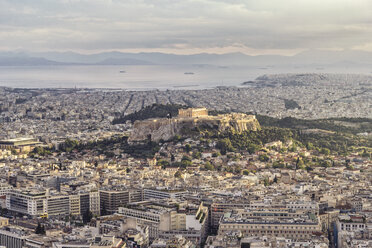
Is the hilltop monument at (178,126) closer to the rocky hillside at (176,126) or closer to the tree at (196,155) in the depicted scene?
the rocky hillside at (176,126)

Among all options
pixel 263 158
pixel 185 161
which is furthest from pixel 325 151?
pixel 185 161

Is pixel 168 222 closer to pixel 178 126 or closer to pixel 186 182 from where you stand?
pixel 186 182

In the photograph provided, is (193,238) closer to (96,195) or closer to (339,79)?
(96,195)

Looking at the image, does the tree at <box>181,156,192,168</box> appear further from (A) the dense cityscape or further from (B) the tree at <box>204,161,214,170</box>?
(B) the tree at <box>204,161,214,170</box>

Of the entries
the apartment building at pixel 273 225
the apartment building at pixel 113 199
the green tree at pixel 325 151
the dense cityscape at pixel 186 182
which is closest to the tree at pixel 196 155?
the dense cityscape at pixel 186 182

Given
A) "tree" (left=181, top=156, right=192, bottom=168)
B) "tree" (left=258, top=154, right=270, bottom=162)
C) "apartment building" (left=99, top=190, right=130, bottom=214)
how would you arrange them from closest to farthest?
"apartment building" (left=99, top=190, right=130, bottom=214)
"tree" (left=181, top=156, right=192, bottom=168)
"tree" (left=258, top=154, right=270, bottom=162)

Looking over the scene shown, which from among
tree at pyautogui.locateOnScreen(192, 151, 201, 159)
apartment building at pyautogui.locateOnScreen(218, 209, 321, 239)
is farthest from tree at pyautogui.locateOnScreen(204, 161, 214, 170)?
apartment building at pyautogui.locateOnScreen(218, 209, 321, 239)

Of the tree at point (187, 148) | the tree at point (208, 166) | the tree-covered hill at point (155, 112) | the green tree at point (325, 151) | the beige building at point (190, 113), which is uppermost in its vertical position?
the beige building at point (190, 113)

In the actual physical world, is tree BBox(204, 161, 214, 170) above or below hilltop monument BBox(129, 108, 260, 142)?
below
